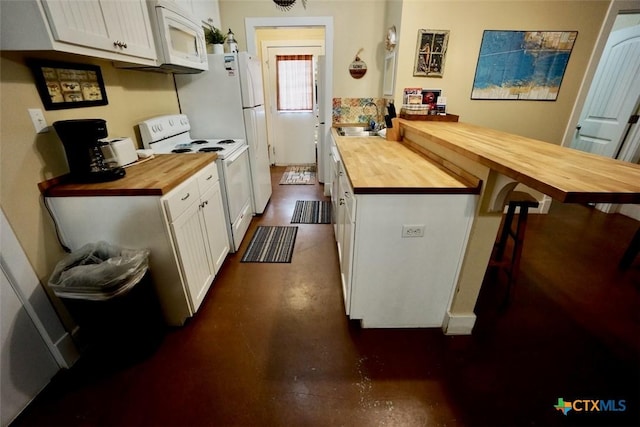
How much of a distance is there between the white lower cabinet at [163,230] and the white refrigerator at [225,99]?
110 centimetres

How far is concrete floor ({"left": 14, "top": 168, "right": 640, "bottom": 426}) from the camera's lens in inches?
51.6

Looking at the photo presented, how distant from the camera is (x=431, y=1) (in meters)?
2.70

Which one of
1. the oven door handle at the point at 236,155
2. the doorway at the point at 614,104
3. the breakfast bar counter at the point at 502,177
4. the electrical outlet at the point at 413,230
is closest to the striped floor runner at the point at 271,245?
the oven door handle at the point at 236,155

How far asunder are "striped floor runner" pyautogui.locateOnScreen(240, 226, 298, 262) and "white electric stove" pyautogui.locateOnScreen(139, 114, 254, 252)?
15 cm

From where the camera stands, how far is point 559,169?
3.40 feet

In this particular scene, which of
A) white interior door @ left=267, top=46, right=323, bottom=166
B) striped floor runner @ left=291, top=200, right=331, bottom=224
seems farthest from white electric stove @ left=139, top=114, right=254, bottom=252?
white interior door @ left=267, top=46, right=323, bottom=166

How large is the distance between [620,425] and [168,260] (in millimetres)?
2383

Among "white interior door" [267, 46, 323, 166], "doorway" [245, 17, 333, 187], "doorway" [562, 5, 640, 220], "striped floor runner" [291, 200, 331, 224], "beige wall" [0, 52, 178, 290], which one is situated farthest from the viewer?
"white interior door" [267, 46, 323, 166]

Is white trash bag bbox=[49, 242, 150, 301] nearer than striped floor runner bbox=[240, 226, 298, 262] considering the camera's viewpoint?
Yes

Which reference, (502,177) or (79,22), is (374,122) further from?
(79,22)

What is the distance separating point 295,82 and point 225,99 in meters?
2.63

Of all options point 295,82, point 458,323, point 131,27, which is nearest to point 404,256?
point 458,323

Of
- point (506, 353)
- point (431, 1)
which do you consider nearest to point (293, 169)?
point (431, 1)

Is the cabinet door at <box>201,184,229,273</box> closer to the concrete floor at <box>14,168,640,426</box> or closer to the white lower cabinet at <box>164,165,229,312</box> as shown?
the white lower cabinet at <box>164,165,229,312</box>
